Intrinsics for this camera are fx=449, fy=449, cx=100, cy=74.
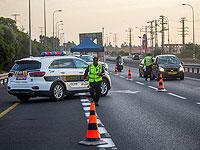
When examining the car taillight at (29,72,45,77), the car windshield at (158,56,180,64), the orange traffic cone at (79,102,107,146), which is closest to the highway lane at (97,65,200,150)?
the orange traffic cone at (79,102,107,146)

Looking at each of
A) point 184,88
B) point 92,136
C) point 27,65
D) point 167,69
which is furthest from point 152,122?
point 167,69

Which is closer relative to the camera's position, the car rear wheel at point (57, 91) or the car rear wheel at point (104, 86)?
the car rear wheel at point (57, 91)

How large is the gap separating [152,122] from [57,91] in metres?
6.25

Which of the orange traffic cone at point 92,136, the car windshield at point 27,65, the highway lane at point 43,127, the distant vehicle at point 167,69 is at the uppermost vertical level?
the car windshield at point 27,65

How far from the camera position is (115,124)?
10.4m

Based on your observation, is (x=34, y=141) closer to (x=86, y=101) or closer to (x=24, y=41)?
(x=86, y=101)

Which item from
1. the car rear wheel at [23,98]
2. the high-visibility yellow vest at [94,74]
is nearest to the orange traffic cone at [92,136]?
the high-visibility yellow vest at [94,74]

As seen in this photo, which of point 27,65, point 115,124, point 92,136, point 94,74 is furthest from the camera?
point 27,65

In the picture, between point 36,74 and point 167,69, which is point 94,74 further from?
point 167,69

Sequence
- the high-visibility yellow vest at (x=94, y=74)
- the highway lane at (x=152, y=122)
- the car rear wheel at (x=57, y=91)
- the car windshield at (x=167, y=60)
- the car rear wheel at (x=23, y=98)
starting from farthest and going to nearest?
the car windshield at (x=167, y=60), the car rear wheel at (x=23, y=98), the car rear wheel at (x=57, y=91), the high-visibility yellow vest at (x=94, y=74), the highway lane at (x=152, y=122)

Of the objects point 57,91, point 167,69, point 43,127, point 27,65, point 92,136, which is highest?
point 27,65

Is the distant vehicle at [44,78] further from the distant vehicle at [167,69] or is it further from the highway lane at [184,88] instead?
the distant vehicle at [167,69]

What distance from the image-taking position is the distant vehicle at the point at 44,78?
15.8 meters

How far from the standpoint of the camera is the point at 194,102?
15156 millimetres
